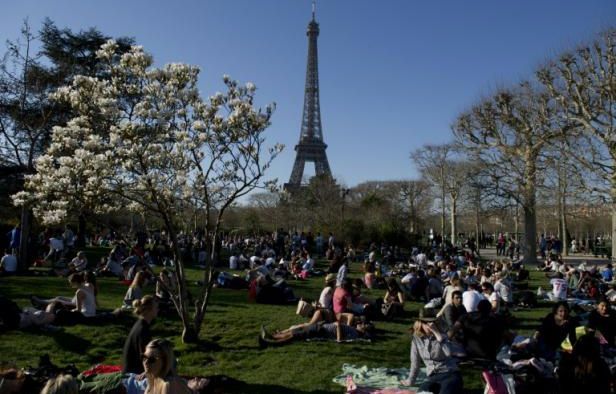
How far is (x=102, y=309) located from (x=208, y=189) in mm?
4210

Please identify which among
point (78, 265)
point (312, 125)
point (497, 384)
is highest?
point (312, 125)

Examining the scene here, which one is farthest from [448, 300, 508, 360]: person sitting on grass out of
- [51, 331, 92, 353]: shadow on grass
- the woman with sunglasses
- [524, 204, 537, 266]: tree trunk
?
[524, 204, 537, 266]: tree trunk

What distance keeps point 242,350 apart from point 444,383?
3527 mm

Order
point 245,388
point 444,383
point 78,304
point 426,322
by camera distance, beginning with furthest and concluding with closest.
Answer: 1. point 78,304
2. point 426,322
3. point 245,388
4. point 444,383

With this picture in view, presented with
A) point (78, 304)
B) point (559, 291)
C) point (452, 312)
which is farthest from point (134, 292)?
point (559, 291)

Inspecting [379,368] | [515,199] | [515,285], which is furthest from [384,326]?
[515,199]

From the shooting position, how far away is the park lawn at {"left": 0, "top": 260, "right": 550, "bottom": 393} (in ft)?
23.6

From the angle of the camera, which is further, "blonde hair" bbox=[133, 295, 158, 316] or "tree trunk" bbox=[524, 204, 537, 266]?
"tree trunk" bbox=[524, 204, 537, 266]

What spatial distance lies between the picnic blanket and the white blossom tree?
2.67 m

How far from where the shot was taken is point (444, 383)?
6.25m

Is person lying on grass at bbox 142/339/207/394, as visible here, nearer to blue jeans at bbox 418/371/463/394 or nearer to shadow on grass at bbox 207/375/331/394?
shadow on grass at bbox 207/375/331/394

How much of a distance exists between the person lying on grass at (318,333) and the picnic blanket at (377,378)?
4.85 feet

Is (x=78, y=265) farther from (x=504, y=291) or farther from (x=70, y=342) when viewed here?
(x=504, y=291)

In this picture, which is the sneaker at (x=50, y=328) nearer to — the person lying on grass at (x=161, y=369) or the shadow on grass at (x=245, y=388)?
the shadow on grass at (x=245, y=388)
